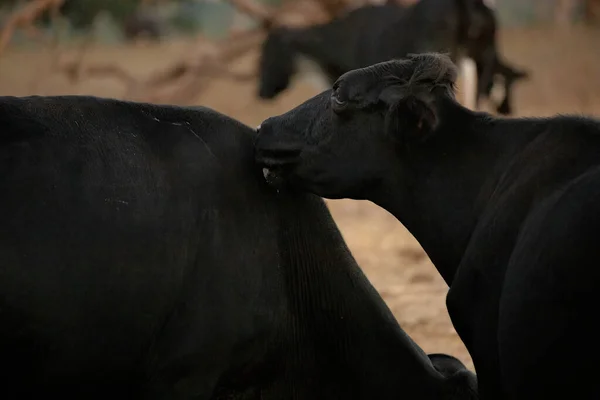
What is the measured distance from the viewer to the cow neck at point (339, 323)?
141 inches

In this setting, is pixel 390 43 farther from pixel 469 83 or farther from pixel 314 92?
pixel 314 92

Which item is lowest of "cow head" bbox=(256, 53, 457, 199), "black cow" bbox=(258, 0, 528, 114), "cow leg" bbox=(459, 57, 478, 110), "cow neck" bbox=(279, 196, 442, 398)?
"cow neck" bbox=(279, 196, 442, 398)

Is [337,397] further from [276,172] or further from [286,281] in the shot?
[276,172]

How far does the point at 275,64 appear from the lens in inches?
614

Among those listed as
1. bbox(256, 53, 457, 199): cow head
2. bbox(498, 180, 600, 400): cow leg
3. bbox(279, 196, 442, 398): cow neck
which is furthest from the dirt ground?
bbox(498, 180, 600, 400): cow leg

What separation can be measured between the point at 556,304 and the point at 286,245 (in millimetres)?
991

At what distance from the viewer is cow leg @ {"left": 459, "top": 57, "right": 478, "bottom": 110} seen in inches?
538

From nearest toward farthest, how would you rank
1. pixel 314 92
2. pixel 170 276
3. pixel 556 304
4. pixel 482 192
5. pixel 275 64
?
pixel 556 304 → pixel 170 276 → pixel 482 192 → pixel 275 64 → pixel 314 92

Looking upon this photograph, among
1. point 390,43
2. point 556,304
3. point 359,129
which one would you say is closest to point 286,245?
point 359,129

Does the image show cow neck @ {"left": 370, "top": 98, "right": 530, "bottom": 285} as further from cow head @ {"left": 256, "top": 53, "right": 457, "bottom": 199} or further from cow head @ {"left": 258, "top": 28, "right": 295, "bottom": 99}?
cow head @ {"left": 258, "top": 28, "right": 295, "bottom": 99}

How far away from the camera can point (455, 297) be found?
10.7 feet

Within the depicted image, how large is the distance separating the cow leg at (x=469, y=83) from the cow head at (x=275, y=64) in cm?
262

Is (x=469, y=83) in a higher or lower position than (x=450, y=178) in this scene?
higher

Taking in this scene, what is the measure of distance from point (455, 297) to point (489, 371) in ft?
0.80
